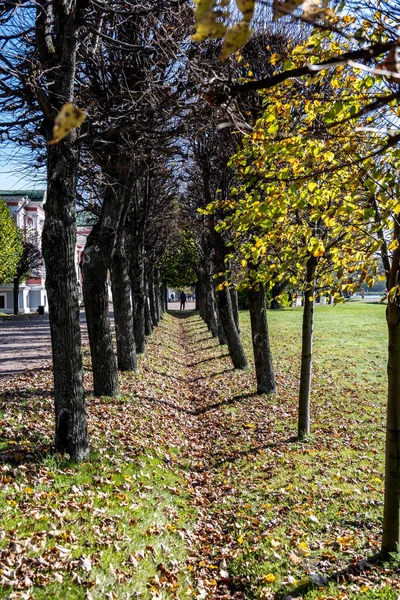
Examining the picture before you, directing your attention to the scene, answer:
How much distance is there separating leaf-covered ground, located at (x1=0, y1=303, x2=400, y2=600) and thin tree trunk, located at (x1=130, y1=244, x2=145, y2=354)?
16.1 ft

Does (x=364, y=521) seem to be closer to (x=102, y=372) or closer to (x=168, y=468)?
(x=168, y=468)

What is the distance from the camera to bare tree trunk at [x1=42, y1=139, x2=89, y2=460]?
6.54m

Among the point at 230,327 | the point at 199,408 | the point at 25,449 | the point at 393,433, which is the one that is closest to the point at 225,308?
the point at 230,327

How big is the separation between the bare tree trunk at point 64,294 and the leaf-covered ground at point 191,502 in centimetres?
45

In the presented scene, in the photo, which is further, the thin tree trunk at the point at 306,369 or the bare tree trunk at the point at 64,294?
the thin tree trunk at the point at 306,369

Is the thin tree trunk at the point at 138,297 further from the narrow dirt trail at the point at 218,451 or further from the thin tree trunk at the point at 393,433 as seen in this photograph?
the thin tree trunk at the point at 393,433

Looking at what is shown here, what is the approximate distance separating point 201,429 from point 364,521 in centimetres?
495

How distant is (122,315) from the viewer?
1385 centimetres

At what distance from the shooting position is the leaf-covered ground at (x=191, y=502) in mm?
4422

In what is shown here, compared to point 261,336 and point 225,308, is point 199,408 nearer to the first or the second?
point 261,336

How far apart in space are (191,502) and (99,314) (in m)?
5.08

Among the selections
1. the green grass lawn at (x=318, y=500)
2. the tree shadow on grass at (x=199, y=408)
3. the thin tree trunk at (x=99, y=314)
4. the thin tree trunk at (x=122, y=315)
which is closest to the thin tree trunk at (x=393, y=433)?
the green grass lawn at (x=318, y=500)

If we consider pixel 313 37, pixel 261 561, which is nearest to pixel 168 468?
pixel 261 561

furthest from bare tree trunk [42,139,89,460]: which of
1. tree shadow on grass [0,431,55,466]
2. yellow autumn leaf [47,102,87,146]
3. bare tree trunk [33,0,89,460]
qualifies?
yellow autumn leaf [47,102,87,146]
